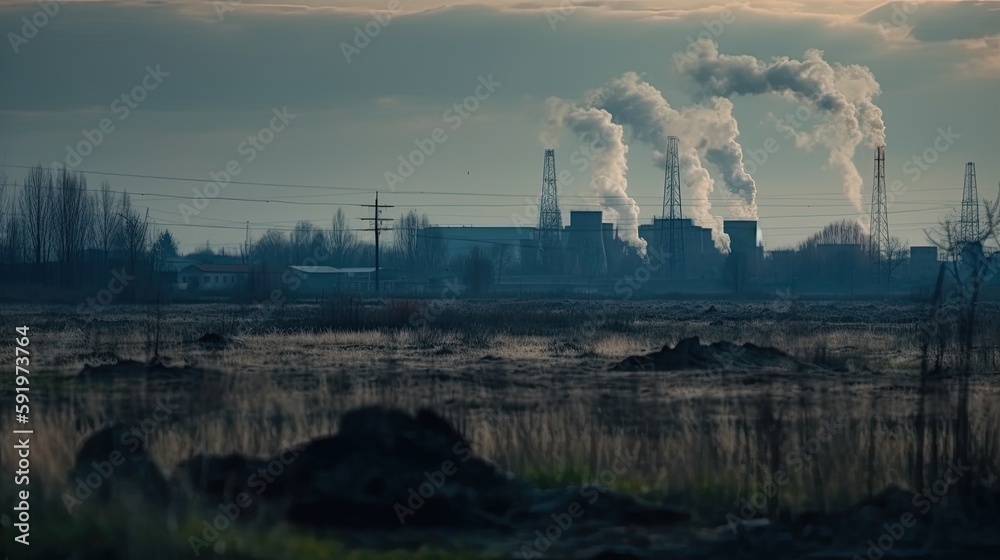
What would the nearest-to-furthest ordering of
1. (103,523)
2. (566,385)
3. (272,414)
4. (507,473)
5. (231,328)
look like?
(103,523), (507,473), (272,414), (566,385), (231,328)

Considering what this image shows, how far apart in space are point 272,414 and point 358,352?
16.0 meters

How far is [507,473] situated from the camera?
44.3ft

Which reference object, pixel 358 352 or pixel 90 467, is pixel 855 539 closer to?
pixel 90 467

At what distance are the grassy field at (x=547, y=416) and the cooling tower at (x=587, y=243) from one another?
89.1m

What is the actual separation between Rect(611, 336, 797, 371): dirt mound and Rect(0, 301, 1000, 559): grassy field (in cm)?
61

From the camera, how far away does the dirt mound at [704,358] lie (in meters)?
26.5

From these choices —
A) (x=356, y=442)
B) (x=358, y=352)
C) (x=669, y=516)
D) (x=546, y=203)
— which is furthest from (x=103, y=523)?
(x=546, y=203)

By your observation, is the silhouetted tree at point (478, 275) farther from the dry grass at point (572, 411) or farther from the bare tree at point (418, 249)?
the dry grass at point (572, 411)

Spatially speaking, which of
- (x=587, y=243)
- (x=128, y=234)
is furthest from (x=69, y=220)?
(x=587, y=243)

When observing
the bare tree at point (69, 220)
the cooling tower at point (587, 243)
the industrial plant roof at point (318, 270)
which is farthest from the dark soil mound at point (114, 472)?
the cooling tower at point (587, 243)

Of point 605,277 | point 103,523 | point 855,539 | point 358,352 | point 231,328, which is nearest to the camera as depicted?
point 103,523

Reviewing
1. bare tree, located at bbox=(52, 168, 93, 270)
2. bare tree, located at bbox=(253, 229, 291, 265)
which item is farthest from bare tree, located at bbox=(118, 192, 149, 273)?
bare tree, located at bbox=(253, 229, 291, 265)

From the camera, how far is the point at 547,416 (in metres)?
16.9

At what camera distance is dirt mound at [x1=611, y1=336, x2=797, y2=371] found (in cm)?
2647
